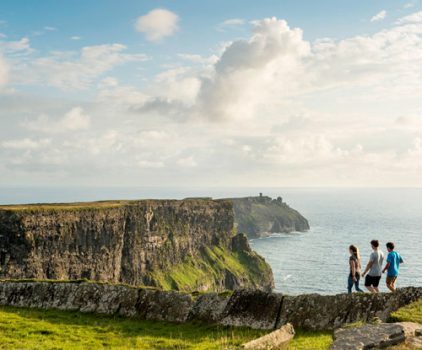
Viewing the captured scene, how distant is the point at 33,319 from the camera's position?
59.8 feet

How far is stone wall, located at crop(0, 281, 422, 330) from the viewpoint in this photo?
624 inches

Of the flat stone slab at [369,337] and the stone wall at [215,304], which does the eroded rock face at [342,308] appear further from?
the flat stone slab at [369,337]

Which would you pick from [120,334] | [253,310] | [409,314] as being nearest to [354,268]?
[253,310]

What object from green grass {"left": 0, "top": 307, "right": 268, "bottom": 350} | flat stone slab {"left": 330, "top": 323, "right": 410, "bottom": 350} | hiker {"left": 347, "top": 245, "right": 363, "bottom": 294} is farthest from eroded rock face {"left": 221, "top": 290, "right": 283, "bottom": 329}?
hiker {"left": 347, "top": 245, "right": 363, "bottom": 294}

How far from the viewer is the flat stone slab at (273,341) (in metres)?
10.2

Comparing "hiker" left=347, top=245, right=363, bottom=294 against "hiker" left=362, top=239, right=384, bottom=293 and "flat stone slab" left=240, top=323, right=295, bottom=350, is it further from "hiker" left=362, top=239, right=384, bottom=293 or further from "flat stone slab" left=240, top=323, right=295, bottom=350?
"flat stone slab" left=240, top=323, right=295, bottom=350

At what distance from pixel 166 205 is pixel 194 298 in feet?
563

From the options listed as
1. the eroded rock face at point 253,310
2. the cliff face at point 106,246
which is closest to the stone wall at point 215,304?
the eroded rock face at point 253,310

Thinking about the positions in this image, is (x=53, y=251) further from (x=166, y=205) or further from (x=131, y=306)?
(x=131, y=306)

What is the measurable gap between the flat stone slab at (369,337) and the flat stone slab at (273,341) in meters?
1.61

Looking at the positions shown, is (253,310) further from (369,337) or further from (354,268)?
(354,268)

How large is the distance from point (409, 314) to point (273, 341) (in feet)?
19.1

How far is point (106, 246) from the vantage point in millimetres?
140500

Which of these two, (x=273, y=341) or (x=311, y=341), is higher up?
(x=273, y=341)
